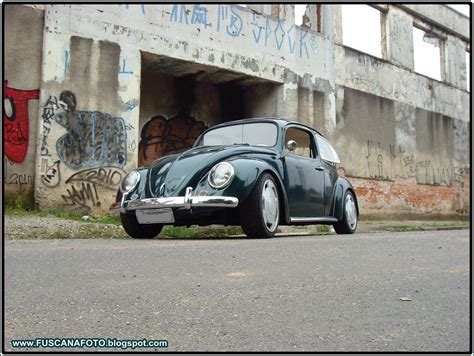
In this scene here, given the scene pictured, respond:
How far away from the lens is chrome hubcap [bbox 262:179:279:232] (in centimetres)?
528

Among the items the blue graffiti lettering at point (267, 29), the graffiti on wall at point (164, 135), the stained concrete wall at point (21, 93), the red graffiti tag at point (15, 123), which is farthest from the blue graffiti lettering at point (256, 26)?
the red graffiti tag at point (15, 123)

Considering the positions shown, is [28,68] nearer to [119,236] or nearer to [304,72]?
[119,236]

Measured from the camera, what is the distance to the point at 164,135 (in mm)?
12781

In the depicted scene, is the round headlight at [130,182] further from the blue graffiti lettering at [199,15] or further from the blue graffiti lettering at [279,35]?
the blue graffiti lettering at [279,35]

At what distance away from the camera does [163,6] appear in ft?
36.3

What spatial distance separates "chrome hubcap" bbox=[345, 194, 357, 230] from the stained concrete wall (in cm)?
555

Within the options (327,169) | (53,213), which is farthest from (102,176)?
(327,169)

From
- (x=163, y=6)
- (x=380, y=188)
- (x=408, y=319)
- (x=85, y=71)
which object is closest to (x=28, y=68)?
(x=85, y=71)

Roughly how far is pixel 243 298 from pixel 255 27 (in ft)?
36.2

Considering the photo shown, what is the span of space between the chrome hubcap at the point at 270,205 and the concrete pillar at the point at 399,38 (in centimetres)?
1277

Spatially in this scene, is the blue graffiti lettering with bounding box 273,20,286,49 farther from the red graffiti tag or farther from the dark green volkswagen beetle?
the dark green volkswagen beetle

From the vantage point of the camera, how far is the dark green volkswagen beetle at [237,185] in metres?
5.03

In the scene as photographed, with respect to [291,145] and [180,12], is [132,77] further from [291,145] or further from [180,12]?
[291,145]

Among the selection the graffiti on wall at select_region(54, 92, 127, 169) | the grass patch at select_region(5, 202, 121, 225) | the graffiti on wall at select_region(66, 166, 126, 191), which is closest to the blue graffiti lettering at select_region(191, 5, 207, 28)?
the graffiti on wall at select_region(54, 92, 127, 169)
